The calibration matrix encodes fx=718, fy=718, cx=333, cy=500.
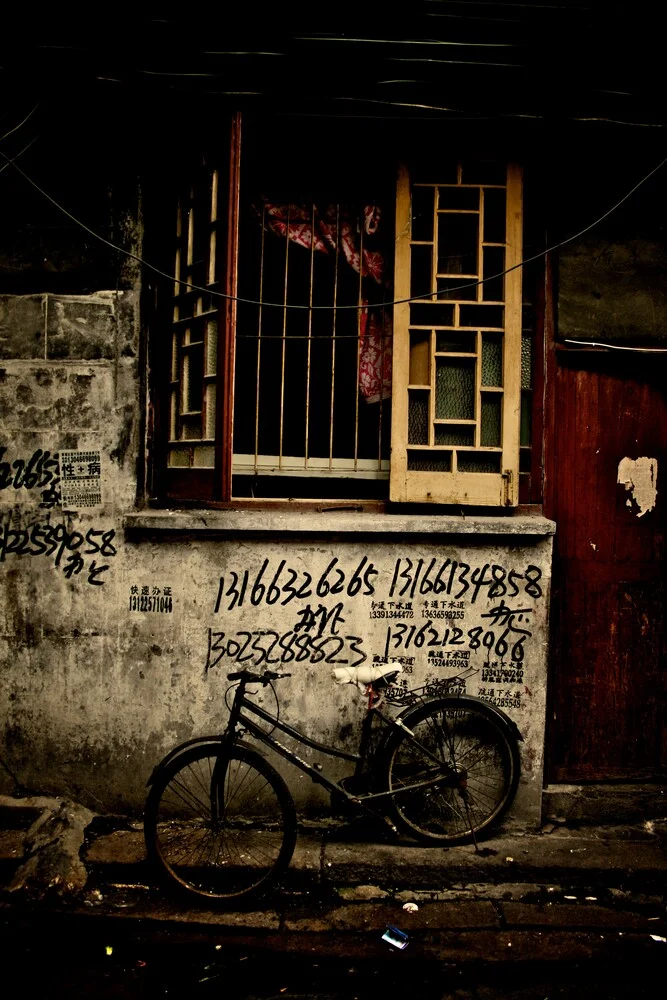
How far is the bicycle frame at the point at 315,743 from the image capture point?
3.80 metres

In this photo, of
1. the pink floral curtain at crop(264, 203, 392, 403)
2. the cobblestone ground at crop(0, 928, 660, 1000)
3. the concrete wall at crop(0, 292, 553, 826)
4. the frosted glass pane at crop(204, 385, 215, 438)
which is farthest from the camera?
the pink floral curtain at crop(264, 203, 392, 403)

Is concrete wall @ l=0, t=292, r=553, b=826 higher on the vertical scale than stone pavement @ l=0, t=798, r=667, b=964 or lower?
higher

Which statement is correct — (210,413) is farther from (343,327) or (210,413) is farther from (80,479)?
(343,327)

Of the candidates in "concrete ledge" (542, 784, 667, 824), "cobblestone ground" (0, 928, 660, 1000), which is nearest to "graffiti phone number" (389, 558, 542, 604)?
"concrete ledge" (542, 784, 667, 824)

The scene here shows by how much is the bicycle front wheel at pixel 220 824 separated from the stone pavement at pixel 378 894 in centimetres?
15

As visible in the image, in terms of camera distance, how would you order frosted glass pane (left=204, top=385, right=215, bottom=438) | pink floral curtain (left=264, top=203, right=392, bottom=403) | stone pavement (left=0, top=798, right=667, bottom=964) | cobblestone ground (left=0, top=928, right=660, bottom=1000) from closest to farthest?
cobblestone ground (left=0, top=928, right=660, bottom=1000) → stone pavement (left=0, top=798, right=667, bottom=964) → frosted glass pane (left=204, top=385, right=215, bottom=438) → pink floral curtain (left=264, top=203, right=392, bottom=403)

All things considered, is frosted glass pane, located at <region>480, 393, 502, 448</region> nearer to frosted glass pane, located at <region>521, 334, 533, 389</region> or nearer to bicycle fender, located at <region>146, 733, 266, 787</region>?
frosted glass pane, located at <region>521, 334, 533, 389</region>

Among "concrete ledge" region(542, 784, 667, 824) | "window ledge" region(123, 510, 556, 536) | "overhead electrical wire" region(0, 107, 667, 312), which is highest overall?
"overhead electrical wire" region(0, 107, 667, 312)

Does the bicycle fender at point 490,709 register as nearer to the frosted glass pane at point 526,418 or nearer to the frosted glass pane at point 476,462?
the frosted glass pane at point 476,462

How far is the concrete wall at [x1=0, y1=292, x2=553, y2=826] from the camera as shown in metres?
4.48

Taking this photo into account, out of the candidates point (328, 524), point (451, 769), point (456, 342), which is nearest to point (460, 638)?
point (451, 769)

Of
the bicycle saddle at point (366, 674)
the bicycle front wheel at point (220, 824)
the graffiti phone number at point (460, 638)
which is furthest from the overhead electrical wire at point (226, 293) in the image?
the bicycle front wheel at point (220, 824)

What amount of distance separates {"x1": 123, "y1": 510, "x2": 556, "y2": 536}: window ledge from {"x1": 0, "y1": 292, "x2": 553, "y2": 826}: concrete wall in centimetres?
2

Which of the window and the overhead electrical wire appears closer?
the overhead electrical wire
